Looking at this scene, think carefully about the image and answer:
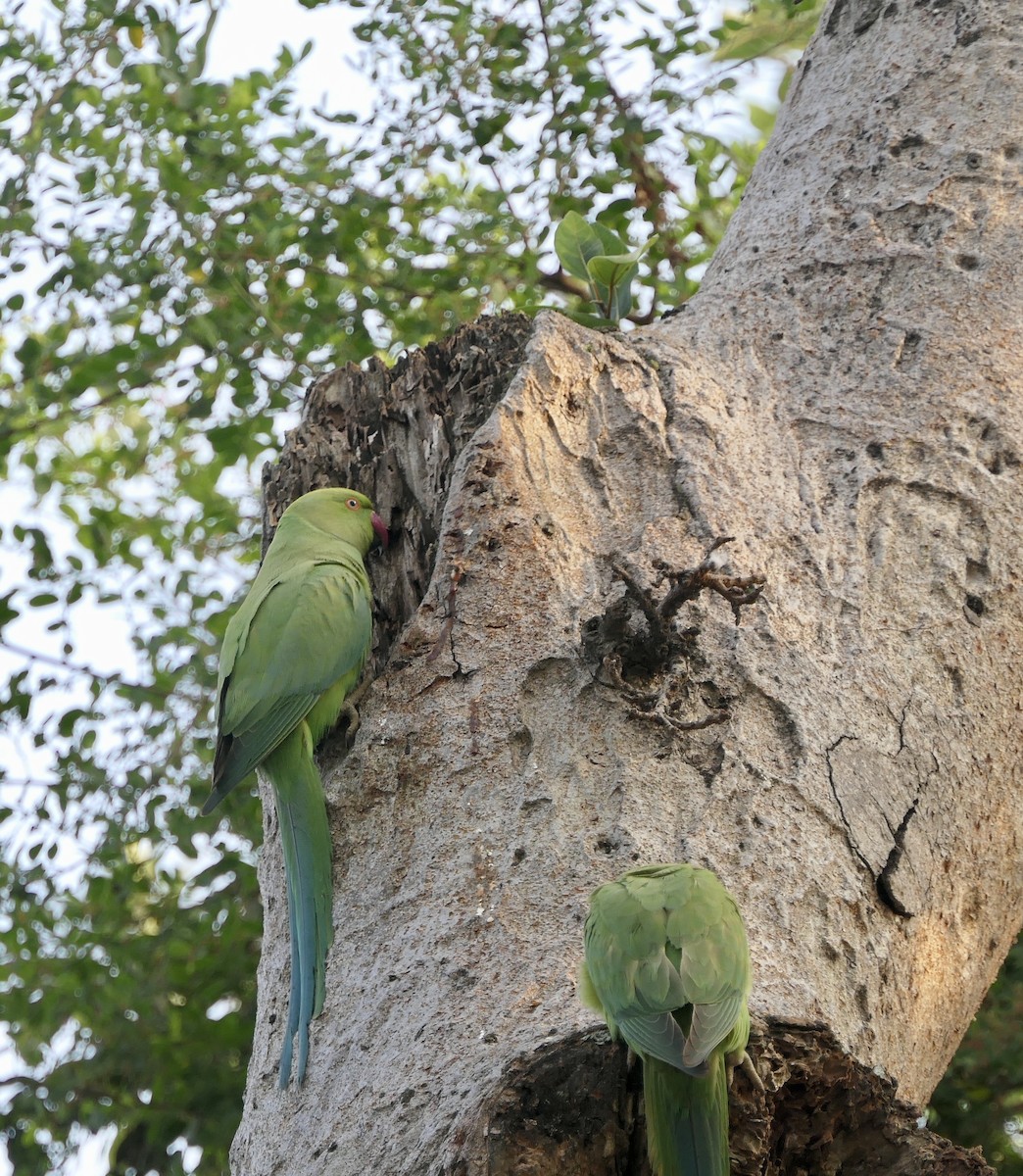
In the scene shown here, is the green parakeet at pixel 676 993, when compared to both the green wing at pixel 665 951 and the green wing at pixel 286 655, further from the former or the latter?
the green wing at pixel 286 655

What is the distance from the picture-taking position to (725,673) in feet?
6.77

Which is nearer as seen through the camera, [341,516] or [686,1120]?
[686,1120]

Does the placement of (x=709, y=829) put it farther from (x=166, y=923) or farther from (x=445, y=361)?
(x=166, y=923)

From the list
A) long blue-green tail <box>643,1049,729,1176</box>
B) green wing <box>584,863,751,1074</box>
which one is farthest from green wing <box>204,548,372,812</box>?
long blue-green tail <box>643,1049,729,1176</box>

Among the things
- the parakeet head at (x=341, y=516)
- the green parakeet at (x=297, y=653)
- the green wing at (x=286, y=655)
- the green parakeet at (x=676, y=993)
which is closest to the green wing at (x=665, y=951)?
the green parakeet at (x=676, y=993)

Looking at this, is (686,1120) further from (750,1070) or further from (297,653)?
(297,653)

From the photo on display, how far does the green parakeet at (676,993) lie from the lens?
160 centimetres

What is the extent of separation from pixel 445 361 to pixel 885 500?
3.14 feet

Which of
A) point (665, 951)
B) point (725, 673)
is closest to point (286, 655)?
point (725, 673)

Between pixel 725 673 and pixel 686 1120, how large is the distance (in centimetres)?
71

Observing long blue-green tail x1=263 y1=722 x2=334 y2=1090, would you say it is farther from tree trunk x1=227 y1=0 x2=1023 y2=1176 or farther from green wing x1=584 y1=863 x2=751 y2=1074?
green wing x1=584 y1=863 x2=751 y2=1074

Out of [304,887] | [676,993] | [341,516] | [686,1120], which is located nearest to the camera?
[686,1120]

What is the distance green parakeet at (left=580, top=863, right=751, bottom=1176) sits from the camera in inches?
62.9

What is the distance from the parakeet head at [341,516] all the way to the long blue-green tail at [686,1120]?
1.46 m
